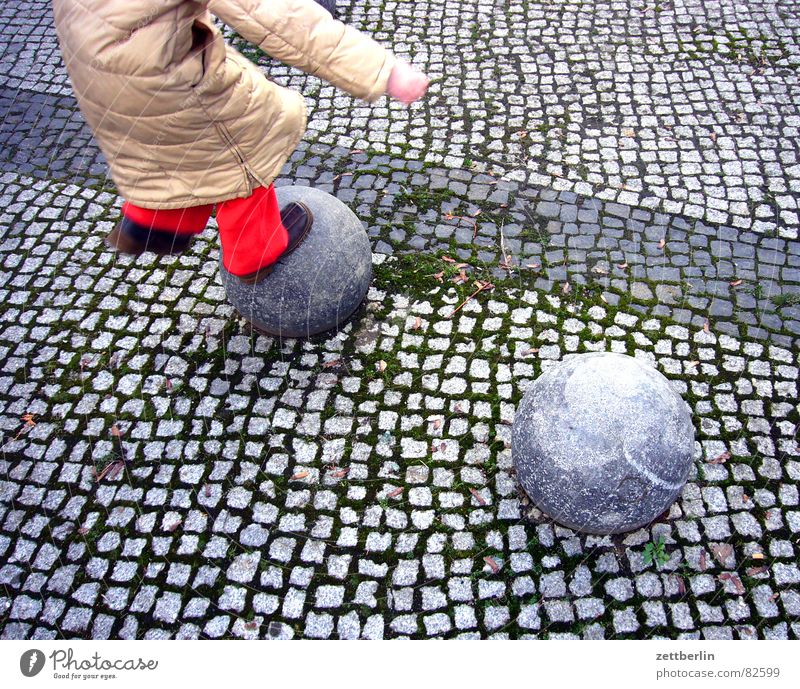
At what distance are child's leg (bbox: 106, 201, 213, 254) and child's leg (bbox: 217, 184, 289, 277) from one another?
0.16 meters

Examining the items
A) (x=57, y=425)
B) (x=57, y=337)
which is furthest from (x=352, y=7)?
(x=57, y=425)

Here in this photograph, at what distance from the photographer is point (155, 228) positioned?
13.4 feet

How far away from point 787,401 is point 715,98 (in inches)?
141

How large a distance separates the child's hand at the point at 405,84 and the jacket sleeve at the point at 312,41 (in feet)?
0.10

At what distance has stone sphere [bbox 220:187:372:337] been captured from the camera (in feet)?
15.2

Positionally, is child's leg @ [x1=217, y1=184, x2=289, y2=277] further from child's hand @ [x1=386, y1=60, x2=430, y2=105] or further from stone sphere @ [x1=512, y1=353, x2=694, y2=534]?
stone sphere @ [x1=512, y1=353, x2=694, y2=534]

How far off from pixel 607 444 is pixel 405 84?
2.13m

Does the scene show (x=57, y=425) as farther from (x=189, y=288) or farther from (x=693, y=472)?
(x=693, y=472)

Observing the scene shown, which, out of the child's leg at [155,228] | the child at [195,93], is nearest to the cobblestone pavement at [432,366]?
the child's leg at [155,228]

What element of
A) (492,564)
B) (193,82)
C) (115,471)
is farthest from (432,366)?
(193,82)

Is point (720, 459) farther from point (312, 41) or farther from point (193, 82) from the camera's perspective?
point (193, 82)
